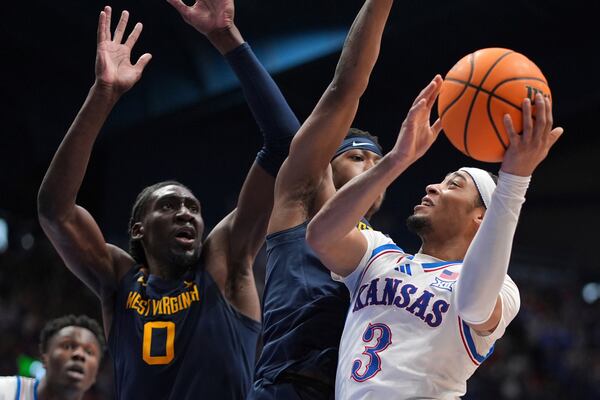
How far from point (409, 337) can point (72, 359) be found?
320 centimetres

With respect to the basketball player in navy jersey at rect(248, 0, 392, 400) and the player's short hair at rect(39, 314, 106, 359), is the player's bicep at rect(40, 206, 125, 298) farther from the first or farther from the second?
the player's short hair at rect(39, 314, 106, 359)

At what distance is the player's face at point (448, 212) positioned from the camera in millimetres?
3883

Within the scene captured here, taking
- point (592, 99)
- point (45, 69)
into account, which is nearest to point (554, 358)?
point (592, 99)

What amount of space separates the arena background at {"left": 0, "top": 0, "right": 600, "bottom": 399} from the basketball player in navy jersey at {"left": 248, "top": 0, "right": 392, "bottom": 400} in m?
6.58

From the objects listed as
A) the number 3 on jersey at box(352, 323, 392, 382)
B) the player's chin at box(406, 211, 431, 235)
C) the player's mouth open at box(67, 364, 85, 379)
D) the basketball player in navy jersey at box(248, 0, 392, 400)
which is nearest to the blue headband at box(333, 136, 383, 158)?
the basketball player in navy jersey at box(248, 0, 392, 400)

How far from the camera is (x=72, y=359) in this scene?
591 centimetres

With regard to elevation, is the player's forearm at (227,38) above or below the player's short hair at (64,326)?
above

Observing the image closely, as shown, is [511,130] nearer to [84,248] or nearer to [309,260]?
[309,260]

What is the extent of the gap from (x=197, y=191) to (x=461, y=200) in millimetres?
9308

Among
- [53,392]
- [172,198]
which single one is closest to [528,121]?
[172,198]

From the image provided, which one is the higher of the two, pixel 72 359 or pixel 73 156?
pixel 73 156

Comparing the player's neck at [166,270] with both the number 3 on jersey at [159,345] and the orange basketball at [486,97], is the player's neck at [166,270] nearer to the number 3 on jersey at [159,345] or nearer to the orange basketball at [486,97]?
the number 3 on jersey at [159,345]

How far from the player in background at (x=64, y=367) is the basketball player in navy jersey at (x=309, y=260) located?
244 cm

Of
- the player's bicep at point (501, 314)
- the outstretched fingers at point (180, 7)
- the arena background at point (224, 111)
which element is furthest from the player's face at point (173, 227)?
the arena background at point (224, 111)
